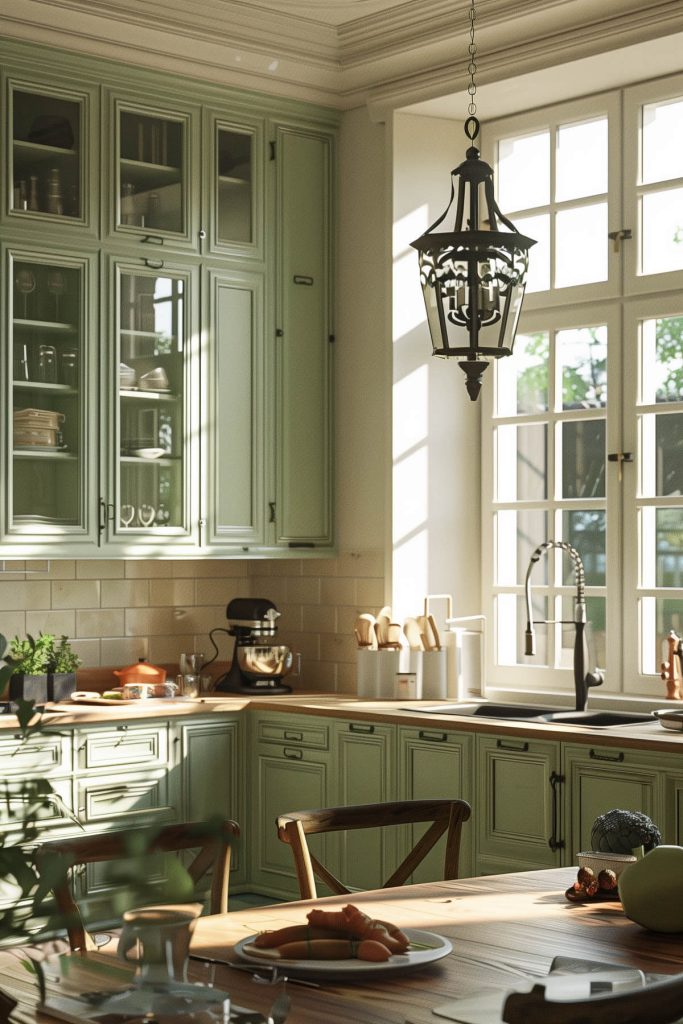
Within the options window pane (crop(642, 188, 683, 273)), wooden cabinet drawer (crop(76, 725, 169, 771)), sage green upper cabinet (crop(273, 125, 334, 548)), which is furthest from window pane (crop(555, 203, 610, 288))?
wooden cabinet drawer (crop(76, 725, 169, 771))

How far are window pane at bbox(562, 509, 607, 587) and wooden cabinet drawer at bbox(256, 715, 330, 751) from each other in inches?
42.6

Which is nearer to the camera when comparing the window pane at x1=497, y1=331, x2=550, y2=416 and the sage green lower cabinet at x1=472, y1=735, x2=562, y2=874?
the sage green lower cabinet at x1=472, y1=735, x2=562, y2=874

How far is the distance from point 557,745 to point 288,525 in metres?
1.76

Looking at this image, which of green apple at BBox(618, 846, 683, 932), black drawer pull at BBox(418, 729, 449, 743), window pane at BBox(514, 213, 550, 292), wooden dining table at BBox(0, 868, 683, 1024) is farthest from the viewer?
window pane at BBox(514, 213, 550, 292)

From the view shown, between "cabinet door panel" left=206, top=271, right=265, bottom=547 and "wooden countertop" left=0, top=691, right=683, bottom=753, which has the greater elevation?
"cabinet door panel" left=206, top=271, right=265, bottom=547

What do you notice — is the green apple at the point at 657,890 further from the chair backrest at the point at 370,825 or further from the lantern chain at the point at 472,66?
the lantern chain at the point at 472,66

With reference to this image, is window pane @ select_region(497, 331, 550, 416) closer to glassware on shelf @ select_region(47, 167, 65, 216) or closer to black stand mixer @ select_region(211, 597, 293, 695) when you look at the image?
black stand mixer @ select_region(211, 597, 293, 695)

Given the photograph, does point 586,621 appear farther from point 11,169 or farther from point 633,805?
point 11,169

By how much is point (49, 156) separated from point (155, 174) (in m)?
0.46

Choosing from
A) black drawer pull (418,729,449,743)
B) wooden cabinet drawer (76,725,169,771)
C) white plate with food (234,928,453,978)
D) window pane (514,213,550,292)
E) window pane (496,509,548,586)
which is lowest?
wooden cabinet drawer (76,725,169,771)

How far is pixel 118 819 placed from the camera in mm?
5039

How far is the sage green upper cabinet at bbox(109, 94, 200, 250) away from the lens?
5359 mm

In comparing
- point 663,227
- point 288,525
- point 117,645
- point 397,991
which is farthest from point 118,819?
point 397,991

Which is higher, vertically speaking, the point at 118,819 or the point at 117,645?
the point at 117,645
